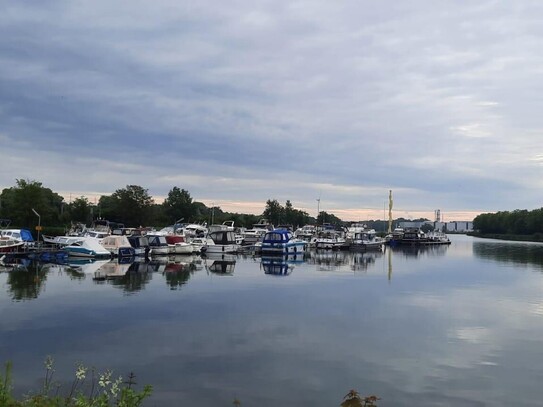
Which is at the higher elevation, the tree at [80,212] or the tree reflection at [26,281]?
the tree at [80,212]

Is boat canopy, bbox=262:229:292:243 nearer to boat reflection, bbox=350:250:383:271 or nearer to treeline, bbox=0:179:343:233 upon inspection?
boat reflection, bbox=350:250:383:271

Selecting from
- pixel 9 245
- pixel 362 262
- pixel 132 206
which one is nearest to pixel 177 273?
pixel 9 245

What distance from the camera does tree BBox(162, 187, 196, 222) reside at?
107250 mm

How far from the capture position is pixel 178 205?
354ft

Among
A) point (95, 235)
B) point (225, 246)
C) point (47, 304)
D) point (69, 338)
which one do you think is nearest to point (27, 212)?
point (95, 235)

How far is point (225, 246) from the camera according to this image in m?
56.5

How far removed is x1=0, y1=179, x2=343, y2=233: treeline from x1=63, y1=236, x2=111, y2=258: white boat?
12.0 meters

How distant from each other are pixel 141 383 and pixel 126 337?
15.4 feet

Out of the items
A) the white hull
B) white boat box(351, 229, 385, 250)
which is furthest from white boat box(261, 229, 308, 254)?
white boat box(351, 229, 385, 250)

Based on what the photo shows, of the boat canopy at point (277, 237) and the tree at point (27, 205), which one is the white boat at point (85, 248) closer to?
the boat canopy at point (277, 237)

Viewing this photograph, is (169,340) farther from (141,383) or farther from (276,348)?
(141,383)

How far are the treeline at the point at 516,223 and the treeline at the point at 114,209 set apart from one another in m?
A: 71.6

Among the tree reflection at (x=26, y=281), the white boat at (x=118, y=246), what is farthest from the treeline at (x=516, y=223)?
the tree reflection at (x=26, y=281)

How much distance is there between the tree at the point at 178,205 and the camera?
107 meters
